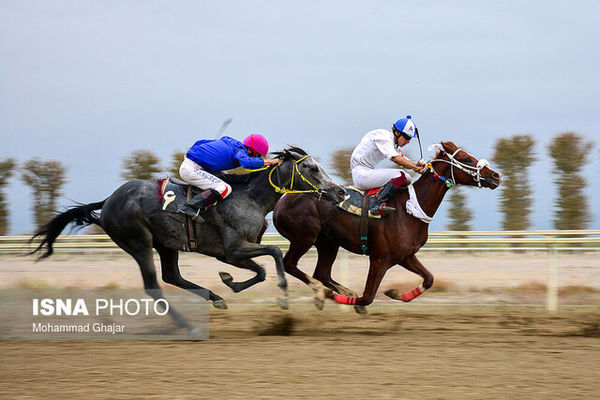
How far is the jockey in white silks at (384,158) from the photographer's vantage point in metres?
7.61

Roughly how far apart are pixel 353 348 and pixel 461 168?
254 cm

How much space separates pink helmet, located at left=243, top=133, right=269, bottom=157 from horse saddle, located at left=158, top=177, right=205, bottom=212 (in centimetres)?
73

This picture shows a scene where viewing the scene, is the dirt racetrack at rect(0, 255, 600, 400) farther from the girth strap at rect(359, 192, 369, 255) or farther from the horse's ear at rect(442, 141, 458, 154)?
the horse's ear at rect(442, 141, 458, 154)

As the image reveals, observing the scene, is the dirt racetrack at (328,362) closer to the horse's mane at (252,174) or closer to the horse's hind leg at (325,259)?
the horse's hind leg at (325,259)

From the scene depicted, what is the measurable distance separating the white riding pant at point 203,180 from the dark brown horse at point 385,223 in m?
0.91

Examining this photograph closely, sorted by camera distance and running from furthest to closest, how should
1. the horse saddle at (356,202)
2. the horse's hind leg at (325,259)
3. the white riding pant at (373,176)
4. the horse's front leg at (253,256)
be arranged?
the horse's hind leg at (325,259)
the white riding pant at (373,176)
the horse saddle at (356,202)
the horse's front leg at (253,256)

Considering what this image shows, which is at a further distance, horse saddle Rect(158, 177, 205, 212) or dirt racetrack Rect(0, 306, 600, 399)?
horse saddle Rect(158, 177, 205, 212)

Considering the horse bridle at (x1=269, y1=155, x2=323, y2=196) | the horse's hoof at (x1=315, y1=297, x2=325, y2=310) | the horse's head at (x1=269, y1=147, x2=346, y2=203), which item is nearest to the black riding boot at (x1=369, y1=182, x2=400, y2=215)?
the horse's head at (x1=269, y1=147, x2=346, y2=203)

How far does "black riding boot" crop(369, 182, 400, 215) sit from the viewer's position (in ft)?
24.7

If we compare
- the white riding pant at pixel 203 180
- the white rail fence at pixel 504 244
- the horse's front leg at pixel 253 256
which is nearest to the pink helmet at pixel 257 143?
the white riding pant at pixel 203 180

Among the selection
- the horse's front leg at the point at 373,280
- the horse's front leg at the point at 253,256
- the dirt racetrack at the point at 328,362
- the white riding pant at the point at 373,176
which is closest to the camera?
the dirt racetrack at the point at 328,362

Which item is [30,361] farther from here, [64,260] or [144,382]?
A: [64,260]

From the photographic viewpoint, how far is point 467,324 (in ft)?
25.7

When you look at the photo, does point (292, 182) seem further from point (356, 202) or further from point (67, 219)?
point (67, 219)
